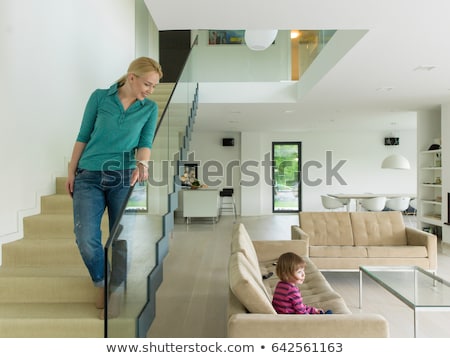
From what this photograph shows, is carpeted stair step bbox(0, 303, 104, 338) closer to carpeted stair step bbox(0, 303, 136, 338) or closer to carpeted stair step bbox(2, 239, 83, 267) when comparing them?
carpeted stair step bbox(0, 303, 136, 338)

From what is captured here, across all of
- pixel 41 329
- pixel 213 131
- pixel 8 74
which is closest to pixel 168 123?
pixel 8 74

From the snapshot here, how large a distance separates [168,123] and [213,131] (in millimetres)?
9731

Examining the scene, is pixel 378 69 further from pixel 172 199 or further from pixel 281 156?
pixel 281 156

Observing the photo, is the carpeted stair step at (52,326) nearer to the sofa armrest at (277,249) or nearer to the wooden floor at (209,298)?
the wooden floor at (209,298)

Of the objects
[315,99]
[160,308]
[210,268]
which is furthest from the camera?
[315,99]

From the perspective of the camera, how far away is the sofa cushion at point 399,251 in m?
5.03

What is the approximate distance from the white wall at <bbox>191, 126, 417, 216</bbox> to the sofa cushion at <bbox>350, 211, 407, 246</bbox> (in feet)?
25.9

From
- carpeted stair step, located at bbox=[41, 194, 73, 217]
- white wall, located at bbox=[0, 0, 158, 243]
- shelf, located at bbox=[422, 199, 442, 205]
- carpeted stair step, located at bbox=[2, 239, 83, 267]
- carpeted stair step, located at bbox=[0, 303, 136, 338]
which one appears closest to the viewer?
carpeted stair step, located at bbox=[0, 303, 136, 338]

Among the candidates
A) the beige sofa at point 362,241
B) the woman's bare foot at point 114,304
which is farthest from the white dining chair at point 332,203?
the woman's bare foot at point 114,304

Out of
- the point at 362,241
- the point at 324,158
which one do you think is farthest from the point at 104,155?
the point at 324,158

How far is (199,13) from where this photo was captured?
12.1 feet

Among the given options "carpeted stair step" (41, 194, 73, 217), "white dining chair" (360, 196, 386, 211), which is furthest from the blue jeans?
"white dining chair" (360, 196, 386, 211)

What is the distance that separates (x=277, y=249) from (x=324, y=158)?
9.77 metres

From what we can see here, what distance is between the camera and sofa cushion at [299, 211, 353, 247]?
5609 mm
